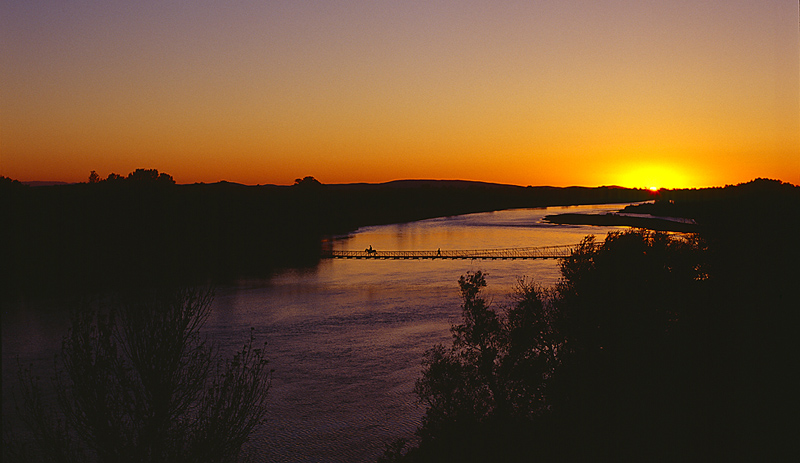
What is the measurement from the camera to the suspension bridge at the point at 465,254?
84188 millimetres

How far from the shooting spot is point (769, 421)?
1981 cm

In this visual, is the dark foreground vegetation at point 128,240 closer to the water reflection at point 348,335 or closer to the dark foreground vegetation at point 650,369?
the water reflection at point 348,335

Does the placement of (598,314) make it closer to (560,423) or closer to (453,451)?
(560,423)

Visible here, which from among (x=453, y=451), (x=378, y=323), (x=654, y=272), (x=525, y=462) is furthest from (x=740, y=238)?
(x=378, y=323)

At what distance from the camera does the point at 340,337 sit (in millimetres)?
43281

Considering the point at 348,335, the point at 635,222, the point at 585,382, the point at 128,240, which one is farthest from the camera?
the point at 635,222

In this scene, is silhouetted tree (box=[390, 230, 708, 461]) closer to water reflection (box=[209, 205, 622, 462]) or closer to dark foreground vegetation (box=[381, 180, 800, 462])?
dark foreground vegetation (box=[381, 180, 800, 462])

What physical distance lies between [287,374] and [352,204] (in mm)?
154933

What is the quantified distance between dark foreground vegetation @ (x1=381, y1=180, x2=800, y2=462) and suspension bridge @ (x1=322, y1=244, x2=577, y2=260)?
54046 millimetres

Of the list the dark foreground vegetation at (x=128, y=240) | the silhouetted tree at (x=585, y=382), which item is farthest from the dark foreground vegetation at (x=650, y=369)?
the dark foreground vegetation at (x=128, y=240)

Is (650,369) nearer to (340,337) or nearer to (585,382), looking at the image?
(585,382)

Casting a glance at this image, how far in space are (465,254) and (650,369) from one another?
6746 cm

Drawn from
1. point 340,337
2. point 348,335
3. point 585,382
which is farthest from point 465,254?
point 585,382

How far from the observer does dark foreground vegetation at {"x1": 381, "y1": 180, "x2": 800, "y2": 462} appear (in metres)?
20.7
